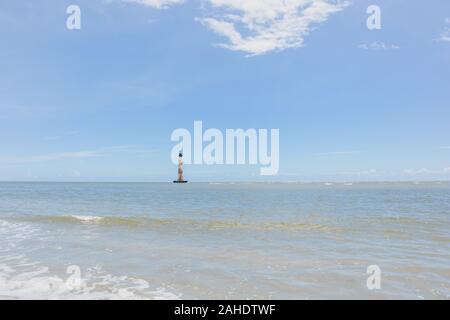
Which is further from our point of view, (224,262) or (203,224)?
(203,224)

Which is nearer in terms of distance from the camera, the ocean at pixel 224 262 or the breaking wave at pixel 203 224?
the ocean at pixel 224 262

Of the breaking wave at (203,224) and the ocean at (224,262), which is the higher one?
the ocean at (224,262)

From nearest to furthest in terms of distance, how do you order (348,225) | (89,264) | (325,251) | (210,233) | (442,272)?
(442,272)
(89,264)
(325,251)
(210,233)
(348,225)

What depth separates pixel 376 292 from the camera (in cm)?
849

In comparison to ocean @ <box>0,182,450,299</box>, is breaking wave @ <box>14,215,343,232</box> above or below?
below

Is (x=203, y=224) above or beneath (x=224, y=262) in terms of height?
beneath

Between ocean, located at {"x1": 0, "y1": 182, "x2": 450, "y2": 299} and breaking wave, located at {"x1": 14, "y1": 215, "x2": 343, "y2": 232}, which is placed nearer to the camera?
ocean, located at {"x1": 0, "y1": 182, "x2": 450, "y2": 299}

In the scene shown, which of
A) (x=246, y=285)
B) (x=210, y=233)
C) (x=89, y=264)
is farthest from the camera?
(x=210, y=233)
